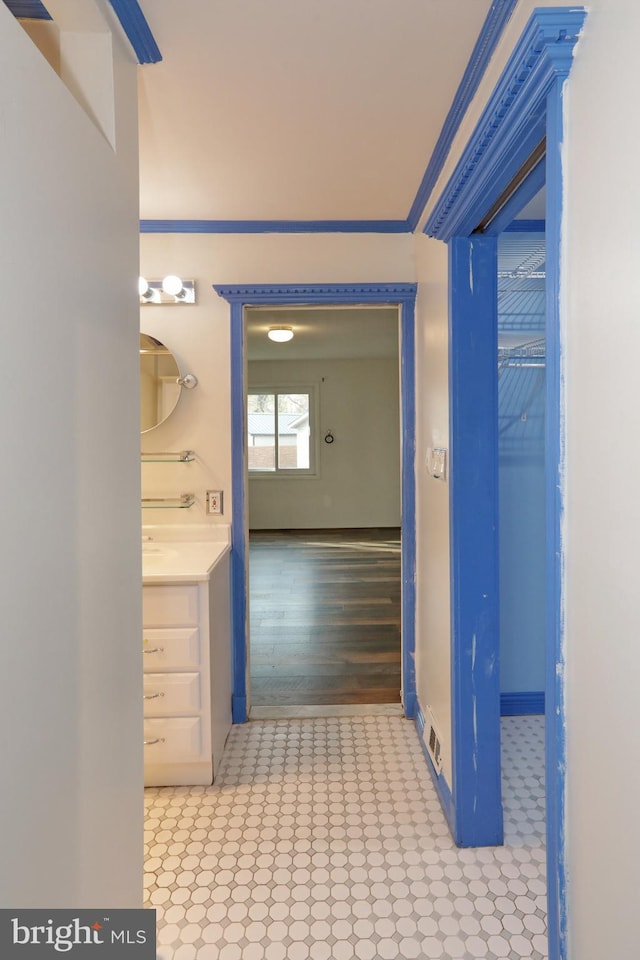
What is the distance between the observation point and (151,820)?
217 centimetres

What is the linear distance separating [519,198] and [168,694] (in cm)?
205

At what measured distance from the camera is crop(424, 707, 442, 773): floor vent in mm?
2330

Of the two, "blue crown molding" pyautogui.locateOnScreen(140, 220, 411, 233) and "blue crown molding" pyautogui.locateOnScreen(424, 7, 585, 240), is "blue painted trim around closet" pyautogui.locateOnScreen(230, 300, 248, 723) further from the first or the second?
"blue crown molding" pyautogui.locateOnScreen(424, 7, 585, 240)

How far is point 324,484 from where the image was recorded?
8406 mm

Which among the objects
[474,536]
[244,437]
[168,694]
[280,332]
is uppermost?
[280,332]

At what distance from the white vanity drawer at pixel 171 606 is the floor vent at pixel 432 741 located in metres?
1.06

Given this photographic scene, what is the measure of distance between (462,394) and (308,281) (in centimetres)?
119

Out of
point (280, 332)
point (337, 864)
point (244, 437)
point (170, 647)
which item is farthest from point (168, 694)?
point (280, 332)

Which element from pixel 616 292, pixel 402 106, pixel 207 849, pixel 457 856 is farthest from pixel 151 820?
pixel 402 106

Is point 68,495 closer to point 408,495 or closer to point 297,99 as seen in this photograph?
point 297,99

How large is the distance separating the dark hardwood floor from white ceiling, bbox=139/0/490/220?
2.39 metres

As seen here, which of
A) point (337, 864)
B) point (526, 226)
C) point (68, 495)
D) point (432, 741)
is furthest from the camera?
point (526, 226)

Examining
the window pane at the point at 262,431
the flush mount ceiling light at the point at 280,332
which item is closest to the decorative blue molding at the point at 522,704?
the flush mount ceiling light at the point at 280,332

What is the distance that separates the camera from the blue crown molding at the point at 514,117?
3.49 feet
